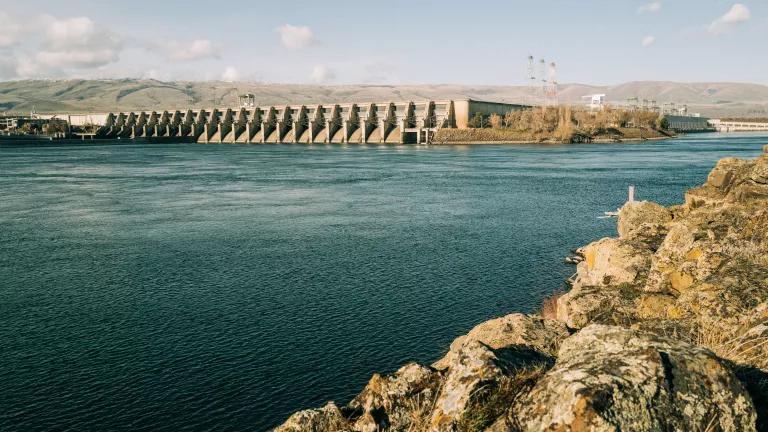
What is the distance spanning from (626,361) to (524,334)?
6.41m

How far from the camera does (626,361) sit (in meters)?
7.06

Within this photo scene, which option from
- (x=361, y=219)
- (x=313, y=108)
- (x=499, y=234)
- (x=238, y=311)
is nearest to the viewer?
(x=238, y=311)

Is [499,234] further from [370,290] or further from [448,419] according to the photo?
[448,419]

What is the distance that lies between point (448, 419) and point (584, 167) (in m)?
91.4

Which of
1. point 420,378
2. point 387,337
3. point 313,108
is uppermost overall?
point 313,108

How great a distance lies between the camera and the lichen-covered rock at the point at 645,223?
23297mm

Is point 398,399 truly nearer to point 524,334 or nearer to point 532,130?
point 524,334

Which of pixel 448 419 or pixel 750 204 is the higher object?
pixel 750 204

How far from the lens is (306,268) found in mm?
30875

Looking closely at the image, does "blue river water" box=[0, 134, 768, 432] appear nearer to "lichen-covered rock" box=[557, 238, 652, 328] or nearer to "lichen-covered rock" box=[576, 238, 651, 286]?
"lichen-covered rock" box=[576, 238, 651, 286]

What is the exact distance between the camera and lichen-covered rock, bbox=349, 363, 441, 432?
10.8 m

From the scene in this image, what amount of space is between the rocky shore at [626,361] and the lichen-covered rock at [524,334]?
4 centimetres

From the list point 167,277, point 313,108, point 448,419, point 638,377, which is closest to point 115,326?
point 167,277

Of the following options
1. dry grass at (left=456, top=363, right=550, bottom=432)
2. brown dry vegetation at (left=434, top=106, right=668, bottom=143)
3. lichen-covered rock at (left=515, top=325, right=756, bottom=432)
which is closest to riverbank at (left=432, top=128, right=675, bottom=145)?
brown dry vegetation at (left=434, top=106, right=668, bottom=143)
